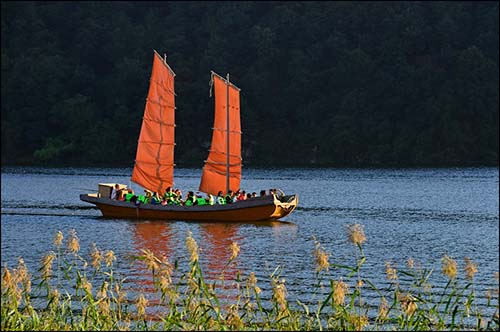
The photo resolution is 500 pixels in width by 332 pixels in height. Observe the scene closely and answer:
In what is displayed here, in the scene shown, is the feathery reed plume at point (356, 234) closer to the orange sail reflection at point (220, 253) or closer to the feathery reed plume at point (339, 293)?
the feathery reed plume at point (339, 293)

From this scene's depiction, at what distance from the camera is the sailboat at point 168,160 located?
4172 cm

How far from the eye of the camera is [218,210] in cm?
4091

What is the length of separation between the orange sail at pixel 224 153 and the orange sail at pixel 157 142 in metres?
1.75

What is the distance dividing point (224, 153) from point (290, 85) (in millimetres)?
64707

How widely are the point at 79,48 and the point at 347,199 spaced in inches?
2681

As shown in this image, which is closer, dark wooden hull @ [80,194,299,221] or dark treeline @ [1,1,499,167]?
dark wooden hull @ [80,194,299,221]

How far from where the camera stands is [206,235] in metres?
36.0

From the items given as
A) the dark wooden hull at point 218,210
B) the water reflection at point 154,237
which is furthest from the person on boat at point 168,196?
the water reflection at point 154,237

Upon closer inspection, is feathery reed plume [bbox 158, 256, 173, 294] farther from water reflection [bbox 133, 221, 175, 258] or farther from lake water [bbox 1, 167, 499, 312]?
Result: water reflection [bbox 133, 221, 175, 258]

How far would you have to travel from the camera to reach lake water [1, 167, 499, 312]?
26547 millimetres

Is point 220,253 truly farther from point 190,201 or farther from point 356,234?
point 356,234

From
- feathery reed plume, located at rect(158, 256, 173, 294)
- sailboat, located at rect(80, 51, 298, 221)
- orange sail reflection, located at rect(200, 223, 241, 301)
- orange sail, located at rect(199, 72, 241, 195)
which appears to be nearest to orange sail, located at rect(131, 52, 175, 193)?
sailboat, located at rect(80, 51, 298, 221)

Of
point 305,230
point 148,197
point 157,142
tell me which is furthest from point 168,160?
point 305,230

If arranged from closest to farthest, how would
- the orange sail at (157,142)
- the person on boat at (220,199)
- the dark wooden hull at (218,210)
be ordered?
1. the dark wooden hull at (218,210)
2. the person on boat at (220,199)
3. the orange sail at (157,142)
